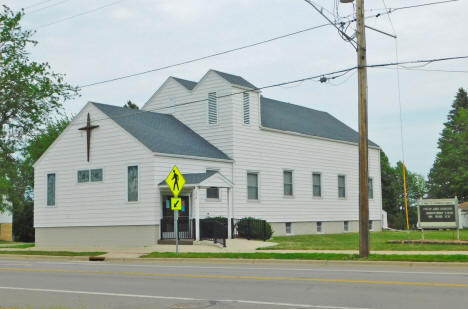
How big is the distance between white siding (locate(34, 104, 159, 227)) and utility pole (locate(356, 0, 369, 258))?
1249 centimetres

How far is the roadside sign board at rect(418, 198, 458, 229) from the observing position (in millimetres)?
25656

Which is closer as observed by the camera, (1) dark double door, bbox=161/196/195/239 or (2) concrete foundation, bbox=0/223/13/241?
(1) dark double door, bbox=161/196/195/239

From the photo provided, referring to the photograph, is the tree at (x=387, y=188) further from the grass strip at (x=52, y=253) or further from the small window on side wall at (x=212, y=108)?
the grass strip at (x=52, y=253)

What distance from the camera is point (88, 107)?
112ft

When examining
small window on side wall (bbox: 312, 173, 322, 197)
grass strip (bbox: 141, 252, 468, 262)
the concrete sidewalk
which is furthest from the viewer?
small window on side wall (bbox: 312, 173, 322, 197)

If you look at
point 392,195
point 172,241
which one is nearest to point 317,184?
point 172,241

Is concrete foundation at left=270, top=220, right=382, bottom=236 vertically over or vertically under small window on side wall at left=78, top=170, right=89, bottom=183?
under

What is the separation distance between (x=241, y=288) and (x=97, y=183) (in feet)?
69.9

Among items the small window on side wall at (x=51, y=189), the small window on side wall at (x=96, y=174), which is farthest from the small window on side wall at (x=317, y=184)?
the small window on side wall at (x=51, y=189)

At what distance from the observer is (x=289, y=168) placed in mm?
38906

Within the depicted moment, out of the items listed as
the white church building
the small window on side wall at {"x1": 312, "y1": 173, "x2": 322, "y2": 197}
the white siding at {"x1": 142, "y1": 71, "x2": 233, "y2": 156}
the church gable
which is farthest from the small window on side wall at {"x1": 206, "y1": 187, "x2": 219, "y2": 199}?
the small window on side wall at {"x1": 312, "y1": 173, "x2": 322, "y2": 197}

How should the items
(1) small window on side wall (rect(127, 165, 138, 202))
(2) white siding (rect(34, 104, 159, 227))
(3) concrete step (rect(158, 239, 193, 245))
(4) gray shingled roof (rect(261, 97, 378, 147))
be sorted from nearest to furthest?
(3) concrete step (rect(158, 239, 193, 245))
(2) white siding (rect(34, 104, 159, 227))
(1) small window on side wall (rect(127, 165, 138, 202))
(4) gray shingled roof (rect(261, 97, 378, 147))

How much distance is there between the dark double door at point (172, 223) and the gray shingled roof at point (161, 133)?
2.57 metres

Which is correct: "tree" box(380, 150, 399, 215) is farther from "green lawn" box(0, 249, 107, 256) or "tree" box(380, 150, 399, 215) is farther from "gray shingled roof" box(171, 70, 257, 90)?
"green lawn" box(0, 249, 107, 256)
